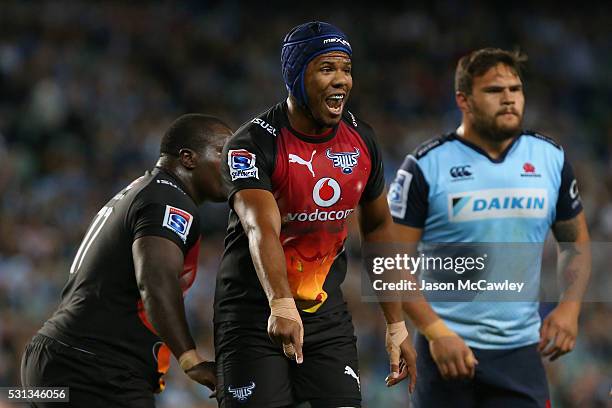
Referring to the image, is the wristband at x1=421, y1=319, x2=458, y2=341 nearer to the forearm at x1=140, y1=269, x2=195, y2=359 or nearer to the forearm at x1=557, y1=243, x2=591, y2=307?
the forearm at x1=557, y1=243, x2=591, y2=307

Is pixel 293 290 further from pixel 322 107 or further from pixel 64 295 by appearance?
pixel 64 295

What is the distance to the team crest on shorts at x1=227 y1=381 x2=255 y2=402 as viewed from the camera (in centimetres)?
449

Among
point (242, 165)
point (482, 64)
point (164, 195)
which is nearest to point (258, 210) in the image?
point (242, 165)

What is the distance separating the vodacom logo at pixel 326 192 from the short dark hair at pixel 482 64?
1573 mm

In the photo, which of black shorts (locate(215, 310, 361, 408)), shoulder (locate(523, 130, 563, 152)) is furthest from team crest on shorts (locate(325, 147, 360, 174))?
shoulder (locate(523, 130, 563, 152))

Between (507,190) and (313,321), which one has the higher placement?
(507,190)

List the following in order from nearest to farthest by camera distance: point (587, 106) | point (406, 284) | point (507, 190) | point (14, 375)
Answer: point (406, 284) → point (507, 190) → point (14, 375) → point (587, 106)

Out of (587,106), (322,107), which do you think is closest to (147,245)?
(322,107)

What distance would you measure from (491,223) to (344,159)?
1.31 meters

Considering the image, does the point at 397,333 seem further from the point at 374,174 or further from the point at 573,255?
the point at 573,255

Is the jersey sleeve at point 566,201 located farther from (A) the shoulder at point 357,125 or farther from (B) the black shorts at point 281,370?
(B) the black shorts at point 281,370

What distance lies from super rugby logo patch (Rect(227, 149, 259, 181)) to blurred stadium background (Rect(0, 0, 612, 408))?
15.6 ft

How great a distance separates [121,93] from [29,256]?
10.5ft

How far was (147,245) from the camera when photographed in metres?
4.64
